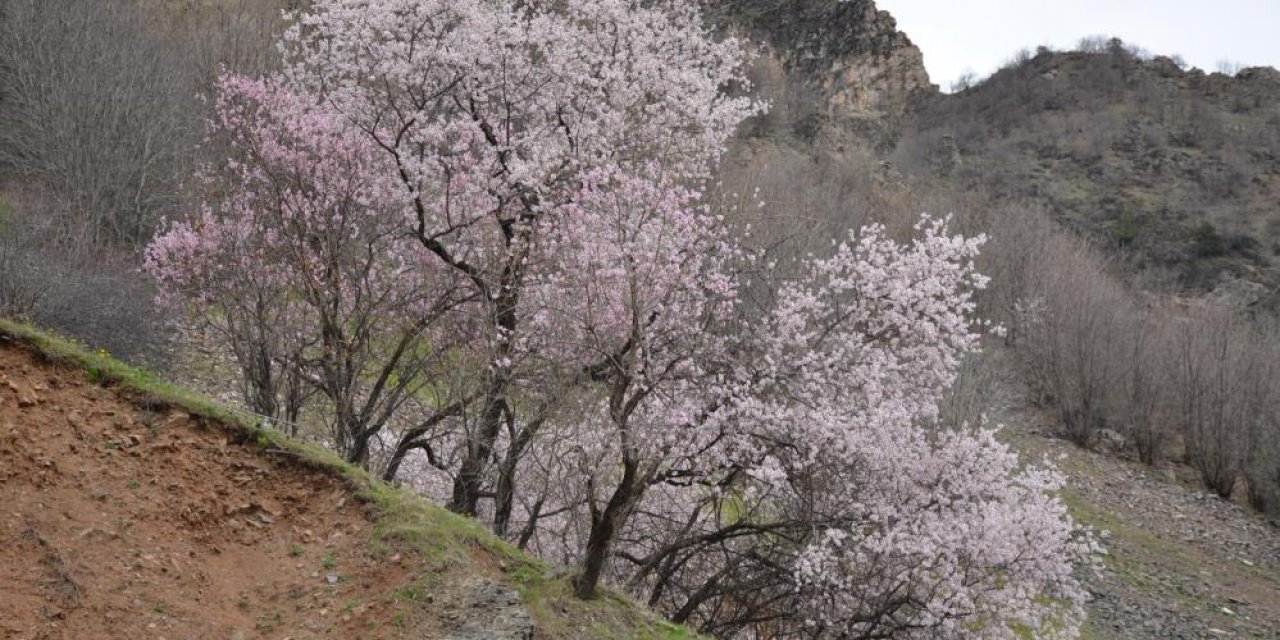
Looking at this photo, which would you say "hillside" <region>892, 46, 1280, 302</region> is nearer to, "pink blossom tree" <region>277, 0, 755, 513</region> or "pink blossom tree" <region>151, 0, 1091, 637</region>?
"pink blossom tree" <region>277, 0, 755, 513</region>

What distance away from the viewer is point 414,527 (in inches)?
253

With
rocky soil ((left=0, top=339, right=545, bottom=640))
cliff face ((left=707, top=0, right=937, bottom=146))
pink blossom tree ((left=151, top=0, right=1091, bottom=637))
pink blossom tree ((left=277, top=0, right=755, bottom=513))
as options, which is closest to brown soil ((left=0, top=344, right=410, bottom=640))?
rocky soil ((left=0, top=339, right=545, bottom=640))

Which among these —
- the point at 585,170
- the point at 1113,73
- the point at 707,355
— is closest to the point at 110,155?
the point at 585,170

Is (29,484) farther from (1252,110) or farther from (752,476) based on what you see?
(1252,110)

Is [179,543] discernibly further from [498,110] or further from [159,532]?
[498,110]

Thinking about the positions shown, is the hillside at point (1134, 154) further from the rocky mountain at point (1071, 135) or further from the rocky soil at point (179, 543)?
the rocky soil at point (179, 543)

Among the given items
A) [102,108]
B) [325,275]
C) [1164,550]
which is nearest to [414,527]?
[325,275]

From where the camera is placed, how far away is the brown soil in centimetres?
524

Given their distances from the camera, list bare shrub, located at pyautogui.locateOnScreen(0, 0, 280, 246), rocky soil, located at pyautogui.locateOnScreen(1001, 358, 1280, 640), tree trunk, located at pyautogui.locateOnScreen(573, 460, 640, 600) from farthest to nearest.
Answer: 1. bare shrub, located at pyautogui.locateOnScreen(0, 0, 280, 246)
2. rocky soil, located at pyautogui.locateOnScreen(1001, 358, 1280, 640)
3. tree trunk, located at pyautogui.locateOnScreen(573, 460, 640, 600)

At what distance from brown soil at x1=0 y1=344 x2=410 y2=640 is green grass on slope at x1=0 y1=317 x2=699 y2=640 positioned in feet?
0.32

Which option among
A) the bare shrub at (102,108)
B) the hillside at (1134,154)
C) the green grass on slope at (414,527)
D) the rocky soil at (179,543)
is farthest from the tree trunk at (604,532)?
the hillside at (1134,154)

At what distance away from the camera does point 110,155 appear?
20.5 m

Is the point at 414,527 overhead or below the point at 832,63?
below

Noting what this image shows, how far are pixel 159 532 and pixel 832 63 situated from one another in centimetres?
4997
